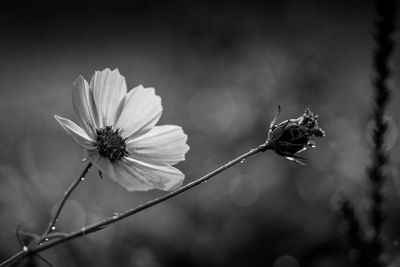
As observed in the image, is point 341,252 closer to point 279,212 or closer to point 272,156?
point 279,212

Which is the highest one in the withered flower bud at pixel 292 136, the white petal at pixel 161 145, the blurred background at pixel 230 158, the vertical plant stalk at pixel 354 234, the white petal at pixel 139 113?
the blurred background at pixel 230 158

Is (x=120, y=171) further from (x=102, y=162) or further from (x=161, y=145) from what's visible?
(x=161, y=145)

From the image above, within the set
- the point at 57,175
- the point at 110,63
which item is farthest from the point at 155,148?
the point at 110,63

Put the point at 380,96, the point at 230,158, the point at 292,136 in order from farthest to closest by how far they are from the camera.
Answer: the point at 230,158, the point at 380,96, the point at 292,136

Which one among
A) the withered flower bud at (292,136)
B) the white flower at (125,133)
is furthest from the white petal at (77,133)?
the withered flower bud at (292,136)

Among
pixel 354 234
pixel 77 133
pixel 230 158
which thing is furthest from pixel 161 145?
pixel 230 158

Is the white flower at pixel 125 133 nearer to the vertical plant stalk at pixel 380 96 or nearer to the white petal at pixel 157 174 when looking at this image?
the white petal at pixel 157 174

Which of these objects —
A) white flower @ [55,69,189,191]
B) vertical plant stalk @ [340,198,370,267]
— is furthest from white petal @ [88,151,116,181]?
vertical plant stalk @ [340,198,370,267]
